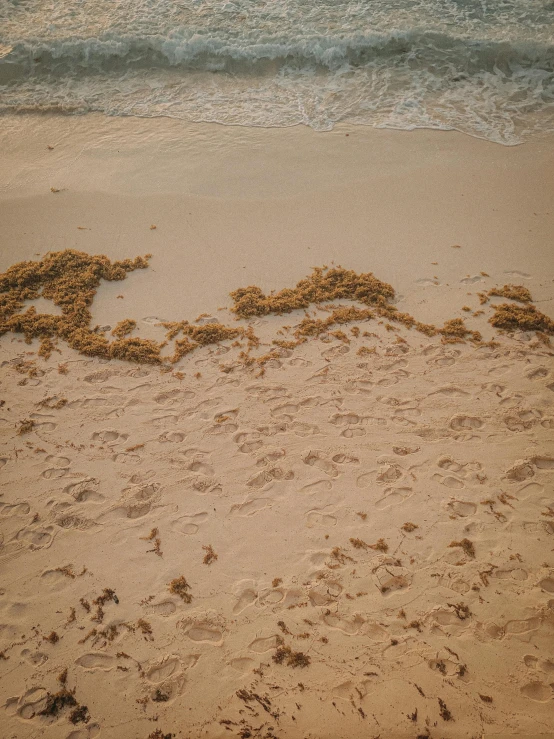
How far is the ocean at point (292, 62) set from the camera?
21.2 ft

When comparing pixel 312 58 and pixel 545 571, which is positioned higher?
pixel 312 58

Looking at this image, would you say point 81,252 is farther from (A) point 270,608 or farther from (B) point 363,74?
(B) point 363,74

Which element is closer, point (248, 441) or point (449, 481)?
point (449, 481)

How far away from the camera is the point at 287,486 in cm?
310

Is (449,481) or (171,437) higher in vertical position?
(171,437)

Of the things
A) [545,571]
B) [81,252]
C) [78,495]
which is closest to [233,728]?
[78,495]

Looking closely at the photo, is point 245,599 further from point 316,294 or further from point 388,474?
point 316,294

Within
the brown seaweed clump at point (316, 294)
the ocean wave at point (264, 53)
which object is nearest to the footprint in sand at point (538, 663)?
the brown seaweed clump at point (316, 294)

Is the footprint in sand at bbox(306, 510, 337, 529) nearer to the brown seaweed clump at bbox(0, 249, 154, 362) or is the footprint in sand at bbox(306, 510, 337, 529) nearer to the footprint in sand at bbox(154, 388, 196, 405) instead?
the footprint in sand at bbox(154, 388, 196, 405)

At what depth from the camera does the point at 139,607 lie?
2.63m

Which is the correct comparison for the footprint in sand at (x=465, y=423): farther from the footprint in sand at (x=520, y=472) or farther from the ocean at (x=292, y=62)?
the ocean at (x=292, y=62)

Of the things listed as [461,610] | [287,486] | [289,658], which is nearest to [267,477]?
[287,486]

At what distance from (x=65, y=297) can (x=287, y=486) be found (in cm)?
293

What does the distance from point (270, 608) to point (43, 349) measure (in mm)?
2934
